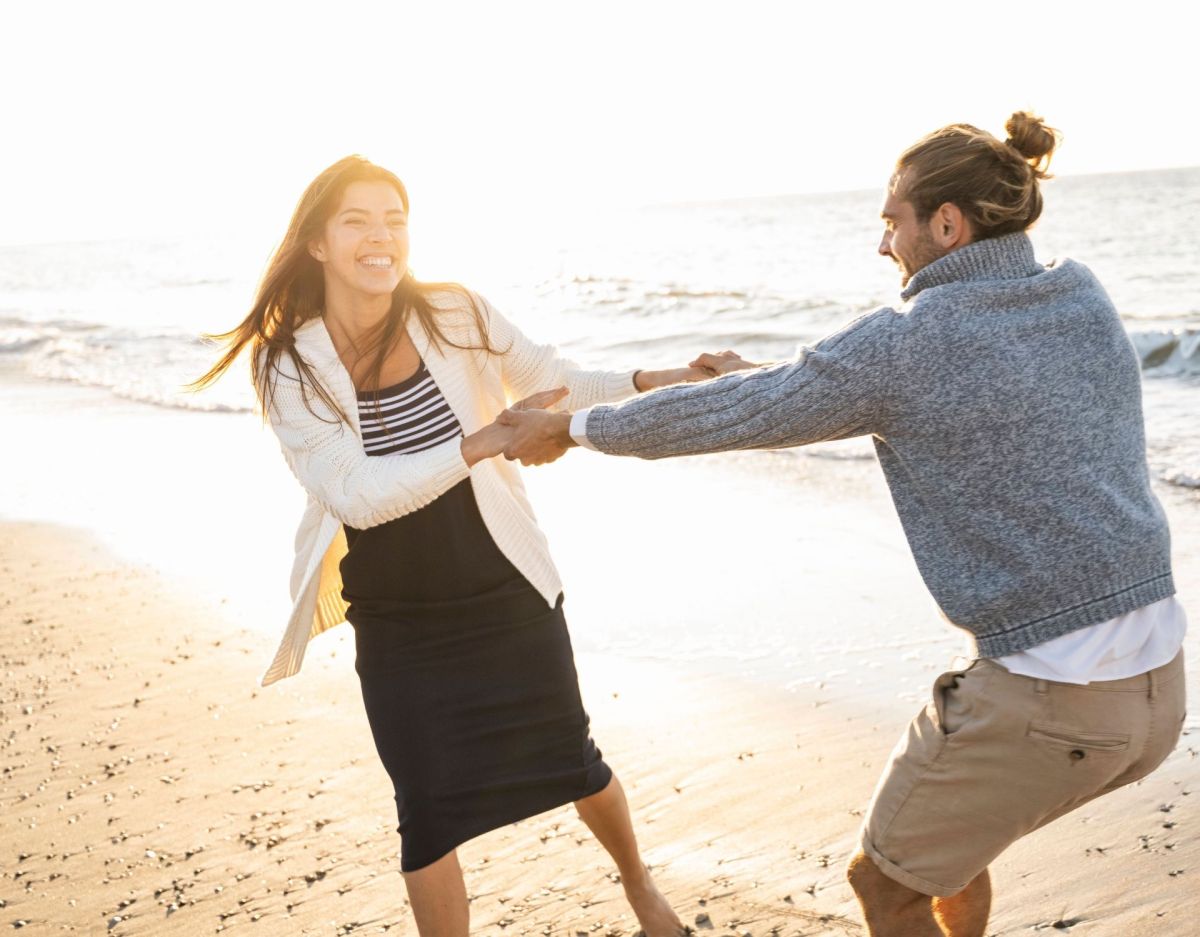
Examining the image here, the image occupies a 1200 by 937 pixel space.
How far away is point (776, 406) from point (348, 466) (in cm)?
117

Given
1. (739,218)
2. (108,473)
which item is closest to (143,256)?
(739,218)

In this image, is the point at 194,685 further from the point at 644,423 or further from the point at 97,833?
the point at 644,423

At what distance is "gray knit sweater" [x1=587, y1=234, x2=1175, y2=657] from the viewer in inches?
83.3

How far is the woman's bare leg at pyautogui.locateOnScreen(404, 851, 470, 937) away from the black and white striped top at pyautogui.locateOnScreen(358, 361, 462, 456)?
3.34 feet

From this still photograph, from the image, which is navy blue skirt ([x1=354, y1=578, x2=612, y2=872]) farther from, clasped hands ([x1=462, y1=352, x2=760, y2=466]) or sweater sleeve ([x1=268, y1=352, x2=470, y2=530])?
clasped hands ([x1=462, y1=352, x2=760, y2=466])

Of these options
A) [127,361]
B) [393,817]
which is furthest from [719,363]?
[127,361]

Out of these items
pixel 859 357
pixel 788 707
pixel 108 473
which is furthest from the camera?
pixel 108 473

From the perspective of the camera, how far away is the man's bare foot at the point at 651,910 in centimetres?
336

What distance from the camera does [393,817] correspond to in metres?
4.21

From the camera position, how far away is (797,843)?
153 inches

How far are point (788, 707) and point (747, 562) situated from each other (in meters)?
1.96

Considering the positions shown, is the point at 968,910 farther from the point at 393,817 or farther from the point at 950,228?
the point at 393,817

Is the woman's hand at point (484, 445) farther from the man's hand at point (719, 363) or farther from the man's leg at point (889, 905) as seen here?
the man's leg at point (889, 905)

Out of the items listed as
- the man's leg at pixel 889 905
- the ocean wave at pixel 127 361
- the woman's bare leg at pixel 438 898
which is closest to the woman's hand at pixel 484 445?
the woman's bare leg at pixel 438 898
